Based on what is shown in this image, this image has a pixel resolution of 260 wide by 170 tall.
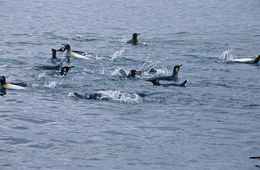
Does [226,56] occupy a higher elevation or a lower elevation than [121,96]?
higher

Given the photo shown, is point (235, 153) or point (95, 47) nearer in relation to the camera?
point (235, 153)

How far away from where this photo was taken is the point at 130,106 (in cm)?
1443

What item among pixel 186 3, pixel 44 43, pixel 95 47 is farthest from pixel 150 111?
pixel 186 3

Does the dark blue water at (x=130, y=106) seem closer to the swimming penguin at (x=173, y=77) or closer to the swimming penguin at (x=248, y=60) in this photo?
the swimming penguin at (x=173, y=77)

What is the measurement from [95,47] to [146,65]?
4158 mm

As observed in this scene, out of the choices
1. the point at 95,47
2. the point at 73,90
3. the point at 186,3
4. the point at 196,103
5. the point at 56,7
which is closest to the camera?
the point at 196,103

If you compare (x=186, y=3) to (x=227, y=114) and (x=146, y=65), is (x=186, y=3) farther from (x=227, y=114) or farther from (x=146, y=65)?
(x=227, y=114)

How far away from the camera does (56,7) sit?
46375 millimetres

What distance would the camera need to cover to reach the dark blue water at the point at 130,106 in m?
11.0

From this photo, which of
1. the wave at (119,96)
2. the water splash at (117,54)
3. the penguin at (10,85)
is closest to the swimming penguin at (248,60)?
the water splash at (117,54)

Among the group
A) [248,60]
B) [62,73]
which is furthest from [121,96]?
[248,60]

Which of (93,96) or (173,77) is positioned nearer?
(93,96)

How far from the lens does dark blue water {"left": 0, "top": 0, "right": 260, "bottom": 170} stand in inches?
432

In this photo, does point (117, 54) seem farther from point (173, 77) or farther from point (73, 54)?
point (173, 77)
